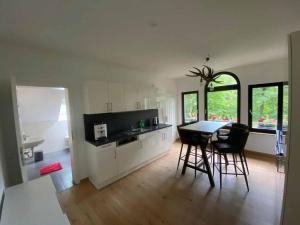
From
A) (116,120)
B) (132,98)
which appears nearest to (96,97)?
(116,120)

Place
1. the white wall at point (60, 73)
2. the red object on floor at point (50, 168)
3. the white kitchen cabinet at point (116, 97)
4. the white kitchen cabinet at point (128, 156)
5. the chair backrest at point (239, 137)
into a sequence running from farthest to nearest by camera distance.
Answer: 1. the red object on floor at point (50, 168)
2. the white kitchen cabinet at point (116, 97)
3. the white kitchen cabinet at point (128, 156)
4. the chair backrest at point (239, 137)
5. the white wall at point (60, 73)

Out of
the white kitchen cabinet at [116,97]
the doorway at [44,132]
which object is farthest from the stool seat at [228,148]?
the doorway at [44,132]

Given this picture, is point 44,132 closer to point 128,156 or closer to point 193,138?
point 128,156

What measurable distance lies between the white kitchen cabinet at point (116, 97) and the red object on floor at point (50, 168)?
2192 mm

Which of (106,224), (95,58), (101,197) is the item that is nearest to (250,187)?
(106,224)

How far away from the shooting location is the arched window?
14.6ft

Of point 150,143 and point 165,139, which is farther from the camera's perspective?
point 165,139

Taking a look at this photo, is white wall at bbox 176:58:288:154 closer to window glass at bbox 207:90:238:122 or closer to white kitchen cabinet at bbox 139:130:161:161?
window glass at bbox 207:90:238:122

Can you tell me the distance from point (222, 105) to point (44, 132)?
6.12 metres

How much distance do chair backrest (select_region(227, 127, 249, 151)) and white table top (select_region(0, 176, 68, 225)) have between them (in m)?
2.81

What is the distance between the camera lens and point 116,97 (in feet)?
11.0

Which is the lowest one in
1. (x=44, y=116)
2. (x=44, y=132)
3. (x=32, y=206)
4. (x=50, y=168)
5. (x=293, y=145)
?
(x=50, y=168)

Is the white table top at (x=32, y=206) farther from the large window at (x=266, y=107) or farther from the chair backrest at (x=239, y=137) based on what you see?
the large window at (x=266, y=107)

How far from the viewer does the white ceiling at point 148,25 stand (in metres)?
1.44
